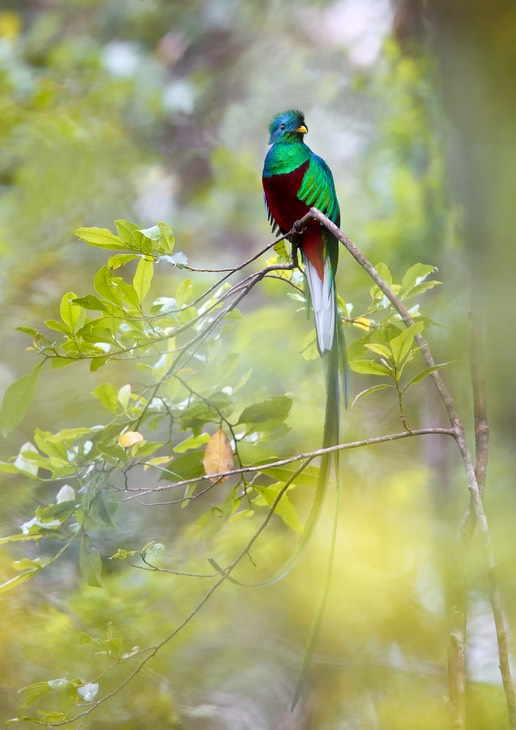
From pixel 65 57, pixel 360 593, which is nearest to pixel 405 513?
pixel 360 593

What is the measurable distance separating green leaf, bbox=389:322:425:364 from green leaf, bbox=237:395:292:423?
0.54 ft

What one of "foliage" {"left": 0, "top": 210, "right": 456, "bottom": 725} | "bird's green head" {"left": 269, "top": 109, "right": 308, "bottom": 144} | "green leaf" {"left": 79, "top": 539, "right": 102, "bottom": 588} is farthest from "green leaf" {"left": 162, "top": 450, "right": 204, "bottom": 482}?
"bird's green head" {"left": 269, "top": 109, "right": 308, "bottom": 144}

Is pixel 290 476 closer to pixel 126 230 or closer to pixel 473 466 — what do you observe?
pixel 473 466

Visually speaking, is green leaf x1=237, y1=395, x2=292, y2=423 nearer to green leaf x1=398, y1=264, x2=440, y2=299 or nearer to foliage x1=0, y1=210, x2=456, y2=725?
foliage x1=0, y1=210, x2=456, y2=725

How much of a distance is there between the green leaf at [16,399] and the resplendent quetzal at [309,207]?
27 centimetres

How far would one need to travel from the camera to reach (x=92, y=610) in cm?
112

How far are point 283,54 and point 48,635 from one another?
104 centimetres

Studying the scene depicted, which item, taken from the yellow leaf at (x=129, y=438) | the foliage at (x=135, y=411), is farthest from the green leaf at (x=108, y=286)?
the yellow leaf at (x=129, y=438)

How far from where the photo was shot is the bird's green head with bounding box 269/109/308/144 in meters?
0.90

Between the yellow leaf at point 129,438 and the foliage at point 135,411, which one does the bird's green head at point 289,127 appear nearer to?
the foliage at point 135,411

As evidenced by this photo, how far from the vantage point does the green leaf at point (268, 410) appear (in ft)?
2.53

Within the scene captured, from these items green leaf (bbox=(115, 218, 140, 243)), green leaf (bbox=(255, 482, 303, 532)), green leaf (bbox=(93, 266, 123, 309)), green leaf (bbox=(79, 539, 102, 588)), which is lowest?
green leaf (bbox=(79, 539, 102, 588))

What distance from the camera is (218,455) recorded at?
2.51 ft

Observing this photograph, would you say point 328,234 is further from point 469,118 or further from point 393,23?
point 393,23
